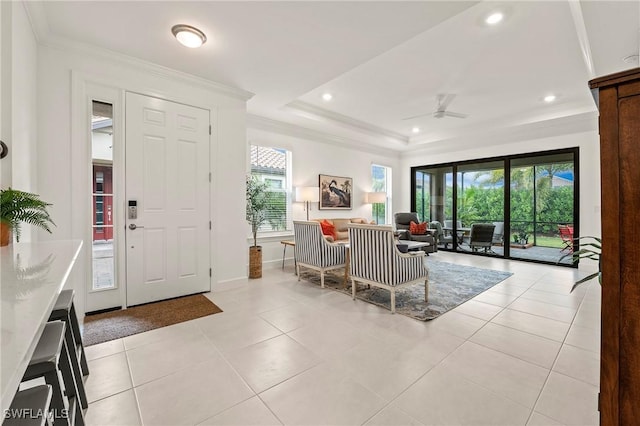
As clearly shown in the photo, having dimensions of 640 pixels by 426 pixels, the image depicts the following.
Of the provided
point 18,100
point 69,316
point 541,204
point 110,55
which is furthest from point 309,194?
point 541,204

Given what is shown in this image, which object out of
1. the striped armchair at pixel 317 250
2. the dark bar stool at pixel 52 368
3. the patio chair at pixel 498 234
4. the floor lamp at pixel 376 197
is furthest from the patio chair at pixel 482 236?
the dark bar stool at pixel 52 368

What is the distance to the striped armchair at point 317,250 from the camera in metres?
4.09

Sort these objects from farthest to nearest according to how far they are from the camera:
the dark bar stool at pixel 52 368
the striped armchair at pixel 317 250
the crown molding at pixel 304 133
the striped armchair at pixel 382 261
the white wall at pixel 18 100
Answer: the crown molding at pixel 304 133, the striped armchair at pixel 317 250, the striped armchair at pixel 382 261, the white wall at pixel 18 100, the dark bar stool at pixel 52 368

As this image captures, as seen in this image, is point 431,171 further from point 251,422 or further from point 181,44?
point 251,422

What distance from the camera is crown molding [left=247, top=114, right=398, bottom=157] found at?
17.1 feet

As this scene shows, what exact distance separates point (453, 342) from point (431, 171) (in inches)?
240

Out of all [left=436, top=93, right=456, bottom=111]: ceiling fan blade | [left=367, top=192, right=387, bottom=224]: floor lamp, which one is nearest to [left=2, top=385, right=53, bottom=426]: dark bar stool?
[left=436, top=93, right=456, bottom=111]: ceiling fan blade

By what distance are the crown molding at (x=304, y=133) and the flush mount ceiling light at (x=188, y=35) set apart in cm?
230

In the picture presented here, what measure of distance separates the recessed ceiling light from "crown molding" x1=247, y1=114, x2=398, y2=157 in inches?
144

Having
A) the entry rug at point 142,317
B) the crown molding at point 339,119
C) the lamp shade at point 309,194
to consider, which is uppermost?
the crown molding at point 339,119

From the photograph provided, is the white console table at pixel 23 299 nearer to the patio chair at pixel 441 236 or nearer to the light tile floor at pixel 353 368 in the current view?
the light tile floor at pixel 353 368

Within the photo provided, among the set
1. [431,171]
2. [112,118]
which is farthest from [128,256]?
[431,171]

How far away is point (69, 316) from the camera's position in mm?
1750

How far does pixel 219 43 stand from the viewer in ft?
9.36
